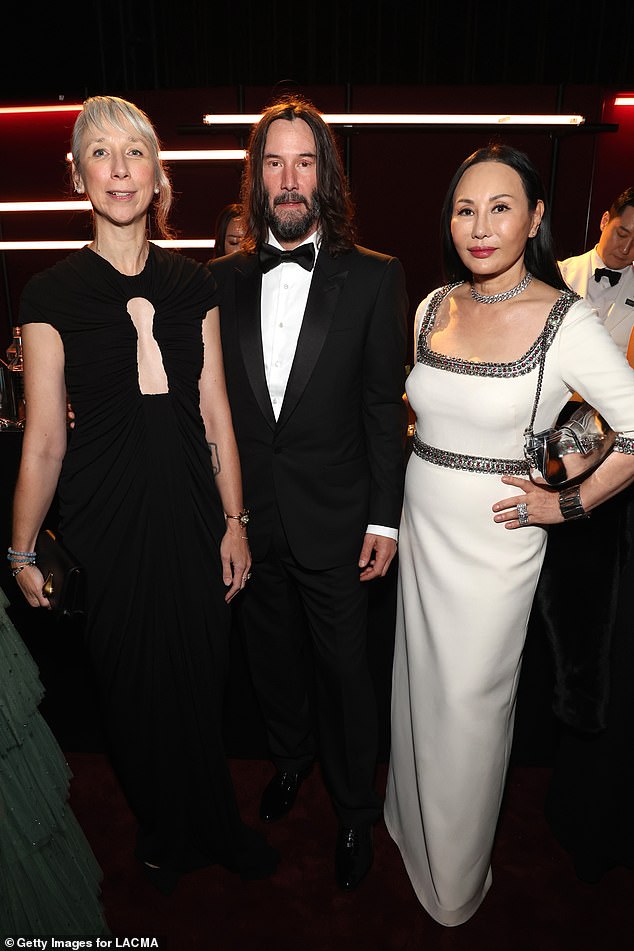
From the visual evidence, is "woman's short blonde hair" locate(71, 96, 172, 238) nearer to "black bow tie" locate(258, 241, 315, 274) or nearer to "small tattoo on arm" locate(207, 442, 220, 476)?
"black bow tie" locate(258, 241, 315, 274)

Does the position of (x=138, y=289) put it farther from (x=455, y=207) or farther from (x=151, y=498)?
(x=455, y=207)

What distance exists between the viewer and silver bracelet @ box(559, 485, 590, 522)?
5.40 feet

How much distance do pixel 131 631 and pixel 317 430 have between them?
2.31 ft

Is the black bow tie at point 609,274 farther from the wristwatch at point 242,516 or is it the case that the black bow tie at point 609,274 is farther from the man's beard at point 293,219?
the wristwatch at point 242,516

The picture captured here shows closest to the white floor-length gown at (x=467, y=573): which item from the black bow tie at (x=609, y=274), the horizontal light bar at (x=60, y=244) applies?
the black bow tie at (x=609, y=274)

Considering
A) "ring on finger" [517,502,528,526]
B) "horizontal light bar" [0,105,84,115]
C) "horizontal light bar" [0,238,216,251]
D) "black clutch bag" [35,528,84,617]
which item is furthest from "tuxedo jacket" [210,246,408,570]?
"horizontal light bar" [0,105,84,115]

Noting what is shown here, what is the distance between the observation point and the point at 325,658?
6.66ft

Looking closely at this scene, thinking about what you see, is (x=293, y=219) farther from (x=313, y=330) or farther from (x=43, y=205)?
(x=43, y=205)

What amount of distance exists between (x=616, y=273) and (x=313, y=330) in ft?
8.47

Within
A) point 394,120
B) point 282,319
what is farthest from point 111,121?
point 394,120

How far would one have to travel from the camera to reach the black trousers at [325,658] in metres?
1.99

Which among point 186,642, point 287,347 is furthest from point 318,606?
point 287,347

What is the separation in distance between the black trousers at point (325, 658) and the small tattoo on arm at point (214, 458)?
24 cm

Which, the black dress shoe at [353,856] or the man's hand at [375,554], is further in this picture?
the black dress shoe at [353,856]
